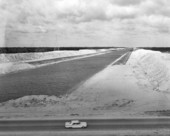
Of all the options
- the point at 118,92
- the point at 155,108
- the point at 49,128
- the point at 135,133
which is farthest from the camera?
the point at 118,92

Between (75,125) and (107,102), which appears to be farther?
(107,102)

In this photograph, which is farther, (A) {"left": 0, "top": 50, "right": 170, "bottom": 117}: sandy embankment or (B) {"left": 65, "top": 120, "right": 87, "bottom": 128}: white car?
(A) {"left": 0, "top": 50, "right": 170, "bottom": 117}: sandy embankment

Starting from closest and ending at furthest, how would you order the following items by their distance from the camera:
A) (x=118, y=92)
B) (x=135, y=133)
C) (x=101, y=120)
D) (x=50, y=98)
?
(x=135, y=133) < (x=101, y=120) < (x=50, y=98) < (x=118, y=92)

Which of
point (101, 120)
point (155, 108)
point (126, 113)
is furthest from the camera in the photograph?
point (155, 108)

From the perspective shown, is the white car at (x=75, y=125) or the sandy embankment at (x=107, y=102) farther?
the sandy embankment at (x=107, y=102)

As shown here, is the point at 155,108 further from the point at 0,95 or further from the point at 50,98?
the point at 0,95

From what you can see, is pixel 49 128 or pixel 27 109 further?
pixel 27 109

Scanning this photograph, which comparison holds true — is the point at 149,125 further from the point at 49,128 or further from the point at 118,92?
the point at 118,92

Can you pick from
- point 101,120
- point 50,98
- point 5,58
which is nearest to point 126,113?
point 101,120

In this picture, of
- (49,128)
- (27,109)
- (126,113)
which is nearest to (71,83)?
(27,109)
